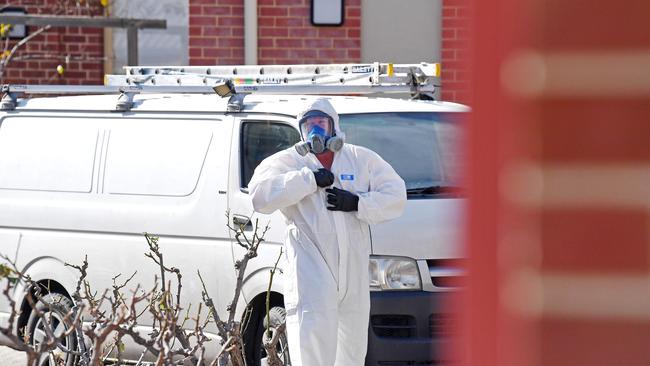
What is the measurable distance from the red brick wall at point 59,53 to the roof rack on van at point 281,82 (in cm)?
431

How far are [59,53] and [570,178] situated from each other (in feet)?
41.9

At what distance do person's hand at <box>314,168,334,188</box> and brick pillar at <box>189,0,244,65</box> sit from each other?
628cm

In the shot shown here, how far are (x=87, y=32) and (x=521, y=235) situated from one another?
12726 millimetres

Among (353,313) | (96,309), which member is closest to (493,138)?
(96,309)

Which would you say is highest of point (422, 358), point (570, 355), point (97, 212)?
point (570, 355)

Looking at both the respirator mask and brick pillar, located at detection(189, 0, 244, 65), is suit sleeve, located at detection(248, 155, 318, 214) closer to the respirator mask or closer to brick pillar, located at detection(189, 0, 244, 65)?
the respirator mask

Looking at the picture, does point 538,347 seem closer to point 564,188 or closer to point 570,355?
point 570,355

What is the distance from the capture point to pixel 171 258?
7941mm

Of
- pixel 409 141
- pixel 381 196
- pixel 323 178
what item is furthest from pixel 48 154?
pixel 381 196

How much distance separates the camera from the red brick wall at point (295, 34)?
12.8 metres

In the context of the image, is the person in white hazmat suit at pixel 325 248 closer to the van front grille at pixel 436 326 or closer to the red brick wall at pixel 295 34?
the van front grille at pixel 436 326

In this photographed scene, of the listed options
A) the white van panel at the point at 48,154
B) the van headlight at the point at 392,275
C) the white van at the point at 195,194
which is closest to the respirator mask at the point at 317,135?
the white van at the point at 195,194

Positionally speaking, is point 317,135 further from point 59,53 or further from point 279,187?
point 59,53

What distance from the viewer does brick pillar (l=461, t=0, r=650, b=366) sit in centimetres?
106
